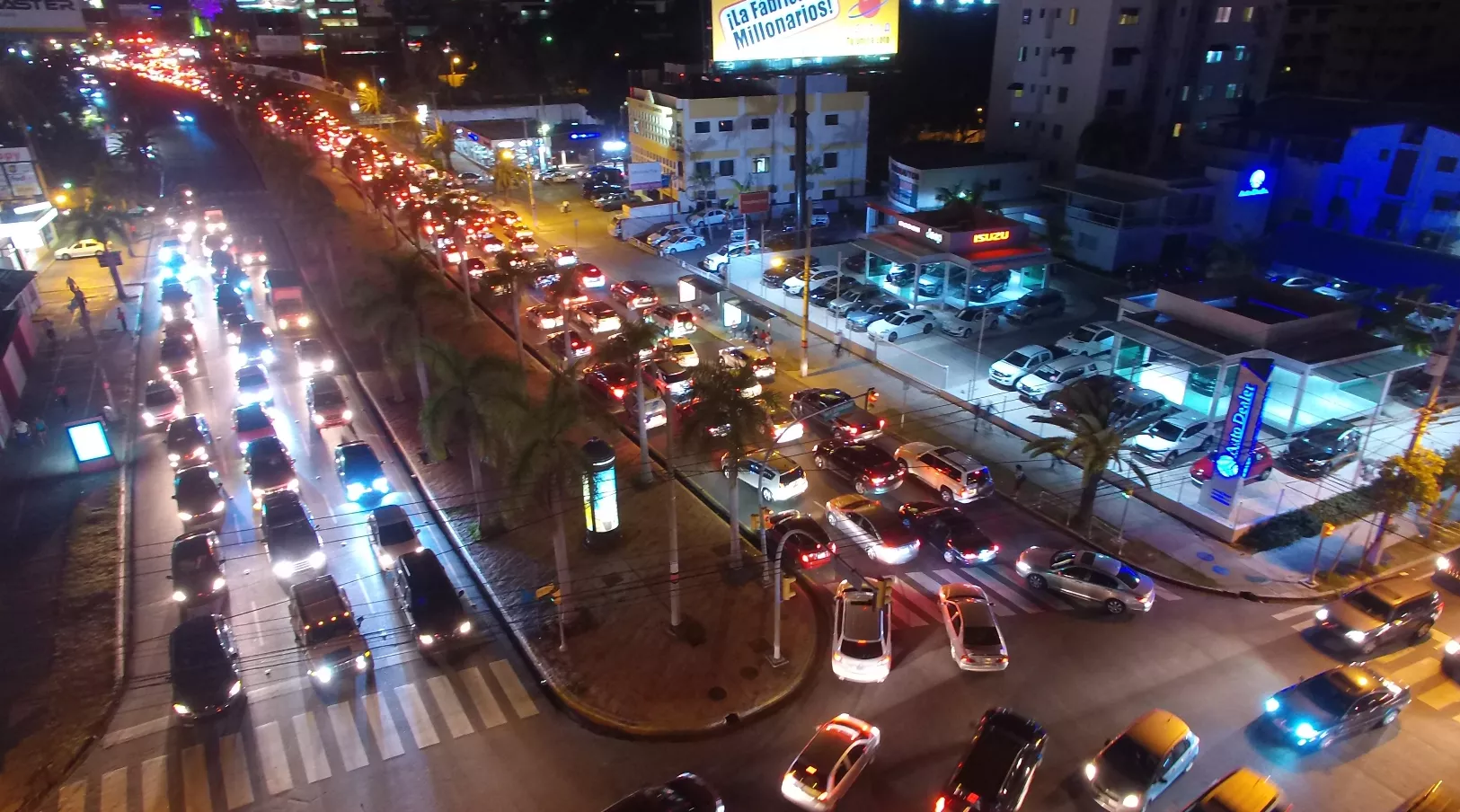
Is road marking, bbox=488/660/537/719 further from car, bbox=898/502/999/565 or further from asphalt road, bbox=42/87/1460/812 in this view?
car, bbox=898/502/999/565

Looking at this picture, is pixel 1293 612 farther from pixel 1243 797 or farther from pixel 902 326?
pixel 902 326

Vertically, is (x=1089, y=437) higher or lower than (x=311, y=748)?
higher

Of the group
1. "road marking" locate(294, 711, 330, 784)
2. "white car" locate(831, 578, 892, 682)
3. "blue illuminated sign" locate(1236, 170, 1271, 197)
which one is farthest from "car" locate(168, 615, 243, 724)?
"blue illuminated sign" locate(1236, 170, 1271, 197)

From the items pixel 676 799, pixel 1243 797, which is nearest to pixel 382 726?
pixel 676 799

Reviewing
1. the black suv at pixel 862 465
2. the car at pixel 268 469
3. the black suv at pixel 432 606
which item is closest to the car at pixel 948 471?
the black suv at pixel 862 465

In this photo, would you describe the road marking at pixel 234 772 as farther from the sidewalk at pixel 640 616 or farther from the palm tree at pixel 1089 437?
the palm tree at pixel 1089 437

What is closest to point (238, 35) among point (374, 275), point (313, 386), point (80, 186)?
point (80, 186)
